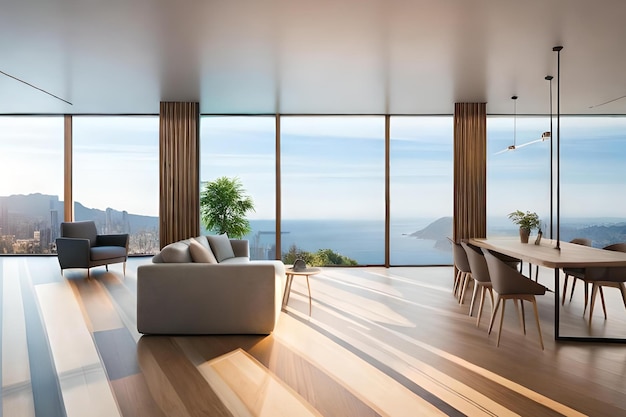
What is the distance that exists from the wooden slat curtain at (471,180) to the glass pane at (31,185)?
24.7 feet

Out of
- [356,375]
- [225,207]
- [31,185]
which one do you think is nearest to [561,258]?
[356,375]

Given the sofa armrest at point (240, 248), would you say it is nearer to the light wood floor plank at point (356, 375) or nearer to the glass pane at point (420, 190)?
the light wood floor plank at point (356, 375)

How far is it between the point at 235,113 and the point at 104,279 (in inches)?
142

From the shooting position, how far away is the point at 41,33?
417 centimetres

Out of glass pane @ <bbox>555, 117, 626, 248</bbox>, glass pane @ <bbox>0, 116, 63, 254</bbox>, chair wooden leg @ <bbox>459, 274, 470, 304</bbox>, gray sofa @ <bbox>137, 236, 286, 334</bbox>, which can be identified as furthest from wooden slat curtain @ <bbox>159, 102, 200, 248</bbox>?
glass pane @ <bbox>555, 117, 626, 248</bbox>

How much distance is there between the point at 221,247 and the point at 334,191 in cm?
467

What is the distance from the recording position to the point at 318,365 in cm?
323

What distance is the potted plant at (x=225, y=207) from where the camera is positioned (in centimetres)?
782

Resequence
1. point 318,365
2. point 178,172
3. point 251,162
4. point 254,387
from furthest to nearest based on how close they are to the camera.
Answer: point 251,162 → point 178,172 → point 318,365 → point 254,387

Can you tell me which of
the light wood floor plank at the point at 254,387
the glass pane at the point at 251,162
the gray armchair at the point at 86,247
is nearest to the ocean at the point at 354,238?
the glass pane at the point at 251,162

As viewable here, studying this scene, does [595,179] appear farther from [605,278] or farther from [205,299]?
[205,299]

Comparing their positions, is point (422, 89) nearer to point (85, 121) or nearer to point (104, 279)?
point (104, 279)

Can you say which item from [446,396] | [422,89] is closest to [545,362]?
[446,396]

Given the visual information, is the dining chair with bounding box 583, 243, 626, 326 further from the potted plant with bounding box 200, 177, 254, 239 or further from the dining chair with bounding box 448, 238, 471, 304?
the potted plant with bounding box 200, 177, 254, 239
